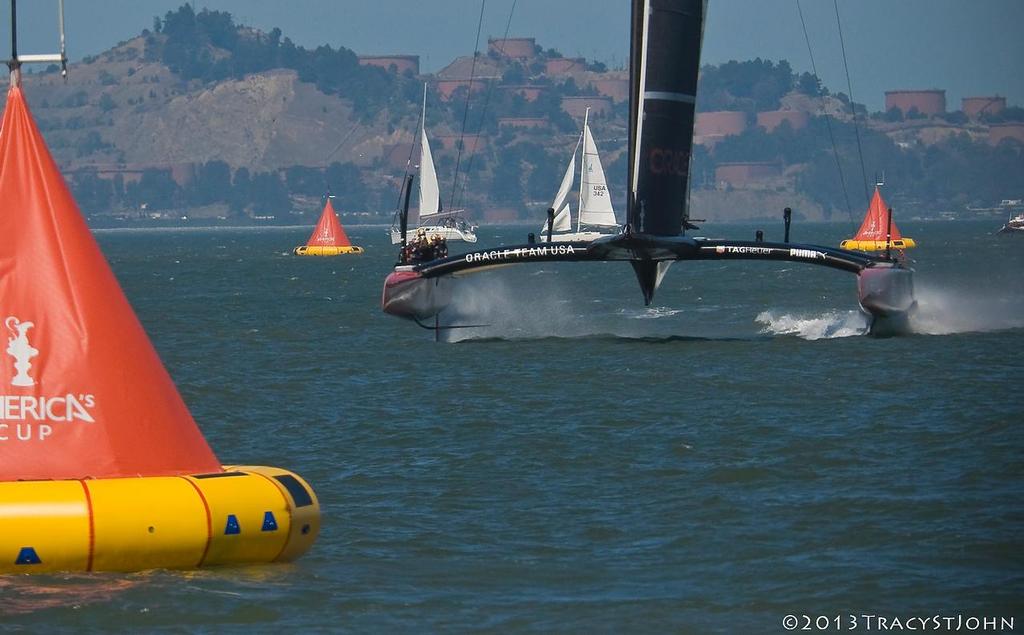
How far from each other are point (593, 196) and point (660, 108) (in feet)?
164

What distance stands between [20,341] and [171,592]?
74.9 inches

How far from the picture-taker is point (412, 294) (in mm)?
27438

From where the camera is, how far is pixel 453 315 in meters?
30.2

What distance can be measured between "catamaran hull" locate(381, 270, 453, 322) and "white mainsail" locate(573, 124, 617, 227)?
4563cm

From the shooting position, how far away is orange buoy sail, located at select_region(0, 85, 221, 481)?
38.0 feet

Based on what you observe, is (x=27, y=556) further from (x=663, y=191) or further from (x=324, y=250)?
(x=324, y=250)

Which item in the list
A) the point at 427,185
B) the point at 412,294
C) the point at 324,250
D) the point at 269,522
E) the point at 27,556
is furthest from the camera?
the point at 324,250

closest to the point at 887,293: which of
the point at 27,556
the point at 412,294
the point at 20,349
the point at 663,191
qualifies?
the point at 663,191

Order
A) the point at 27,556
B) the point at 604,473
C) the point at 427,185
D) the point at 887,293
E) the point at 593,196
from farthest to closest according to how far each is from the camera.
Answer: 1. the point at 427,185
2. the point at 593,196
3. the point at 887,293
4. the point at 604,473
5. the point at 27,556

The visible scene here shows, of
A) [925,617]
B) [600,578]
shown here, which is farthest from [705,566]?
[925,617]

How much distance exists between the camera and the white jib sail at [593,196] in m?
74.0

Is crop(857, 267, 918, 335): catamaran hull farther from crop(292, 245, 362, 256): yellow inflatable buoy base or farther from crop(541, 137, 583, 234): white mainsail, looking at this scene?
crop(292, 245, 362, 256): yellow inflatable buoy base

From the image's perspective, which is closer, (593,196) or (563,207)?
(593,196)

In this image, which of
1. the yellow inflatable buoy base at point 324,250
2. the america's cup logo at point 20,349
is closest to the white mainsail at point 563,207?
the yellow inflatable buoy base at point 324,250
